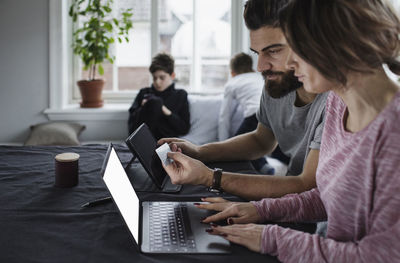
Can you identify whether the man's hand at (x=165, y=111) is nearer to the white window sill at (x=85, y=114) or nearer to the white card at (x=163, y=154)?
the white window sill at (x=85, y=114)

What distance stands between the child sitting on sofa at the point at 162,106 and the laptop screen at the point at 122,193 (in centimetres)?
200

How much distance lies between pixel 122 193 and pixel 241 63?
7.83 feet

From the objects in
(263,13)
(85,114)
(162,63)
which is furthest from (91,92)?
(263,13)

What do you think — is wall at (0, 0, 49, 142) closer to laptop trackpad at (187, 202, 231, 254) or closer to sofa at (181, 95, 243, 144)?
sofa at (181, 95, 243, 144)

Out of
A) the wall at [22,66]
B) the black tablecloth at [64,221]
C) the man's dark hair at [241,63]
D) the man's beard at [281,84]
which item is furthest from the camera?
the wall at [22,66]

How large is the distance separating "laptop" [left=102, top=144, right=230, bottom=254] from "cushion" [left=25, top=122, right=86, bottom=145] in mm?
2261

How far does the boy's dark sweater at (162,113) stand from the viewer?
10.3ft

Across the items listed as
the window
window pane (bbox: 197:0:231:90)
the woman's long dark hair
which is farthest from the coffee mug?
window pane (bbox: 197:0:231:90)

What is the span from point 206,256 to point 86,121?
9.53 feet

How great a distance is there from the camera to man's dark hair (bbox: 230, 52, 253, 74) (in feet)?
10.7

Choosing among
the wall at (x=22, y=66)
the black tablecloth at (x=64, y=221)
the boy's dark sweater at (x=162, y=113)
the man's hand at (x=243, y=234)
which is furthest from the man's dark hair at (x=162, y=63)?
the man's hand at (x=243, y=234)

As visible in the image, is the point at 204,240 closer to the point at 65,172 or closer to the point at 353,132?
the point at 353,132

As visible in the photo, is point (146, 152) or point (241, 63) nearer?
point (146, 152)

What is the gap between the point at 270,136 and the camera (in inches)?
70.0
